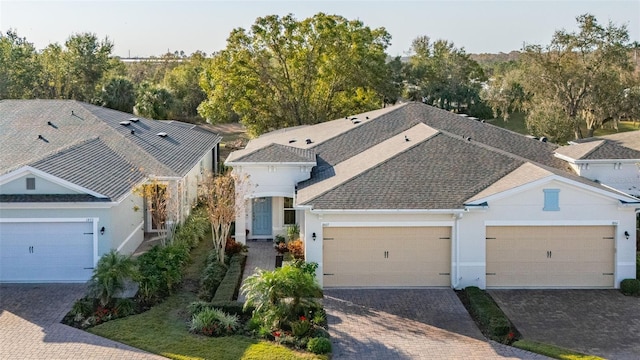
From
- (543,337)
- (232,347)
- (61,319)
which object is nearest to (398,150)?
(543,337)

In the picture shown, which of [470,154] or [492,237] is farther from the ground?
[470,154]

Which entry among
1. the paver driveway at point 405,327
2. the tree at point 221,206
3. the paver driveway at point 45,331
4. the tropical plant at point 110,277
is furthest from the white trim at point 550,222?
the paver driveway at point 45,331

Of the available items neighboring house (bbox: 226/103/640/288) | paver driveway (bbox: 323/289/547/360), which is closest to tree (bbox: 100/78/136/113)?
neighboring house (bbox: 226/103/640/288)

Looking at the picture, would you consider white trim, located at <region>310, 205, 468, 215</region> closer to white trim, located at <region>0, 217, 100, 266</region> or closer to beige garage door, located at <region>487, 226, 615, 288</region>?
beige garage door, located at <region>487, 226, 615, 288</region>

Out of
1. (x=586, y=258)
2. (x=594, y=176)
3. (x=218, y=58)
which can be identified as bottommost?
(x=586, y=258)

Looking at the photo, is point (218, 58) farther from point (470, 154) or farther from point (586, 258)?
point (586, 258)

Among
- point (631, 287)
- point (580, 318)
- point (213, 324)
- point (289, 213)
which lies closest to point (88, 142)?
point (289, 213)
